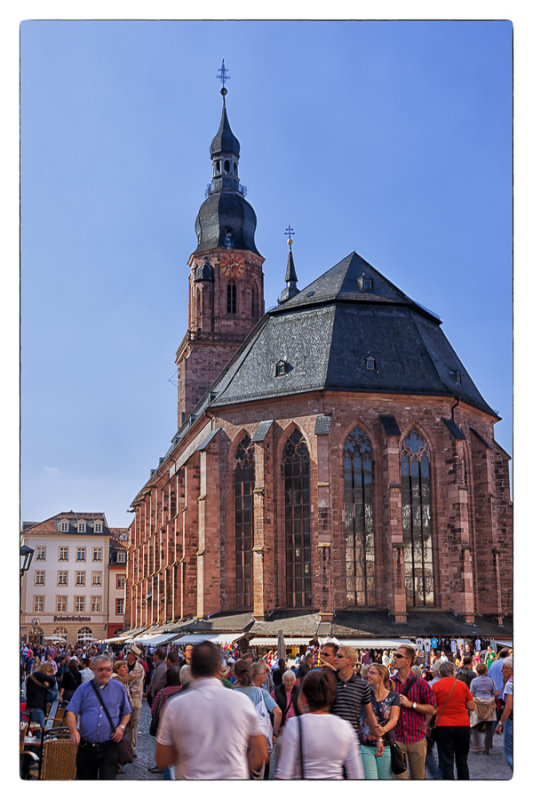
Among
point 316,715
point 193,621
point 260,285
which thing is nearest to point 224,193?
point 260,285

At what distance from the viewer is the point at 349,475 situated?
37.6 m

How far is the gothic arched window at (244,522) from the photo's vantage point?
39.2 m

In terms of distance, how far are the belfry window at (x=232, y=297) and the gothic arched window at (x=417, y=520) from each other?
90.7 feet

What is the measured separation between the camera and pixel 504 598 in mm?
39625

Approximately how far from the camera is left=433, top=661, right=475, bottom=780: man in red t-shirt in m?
11.0

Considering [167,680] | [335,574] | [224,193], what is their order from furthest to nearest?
[224,193], [335,574], [167,680]

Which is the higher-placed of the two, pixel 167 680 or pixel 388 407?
pixel 388 407

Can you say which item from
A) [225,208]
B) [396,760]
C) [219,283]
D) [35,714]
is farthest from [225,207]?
[396,760]

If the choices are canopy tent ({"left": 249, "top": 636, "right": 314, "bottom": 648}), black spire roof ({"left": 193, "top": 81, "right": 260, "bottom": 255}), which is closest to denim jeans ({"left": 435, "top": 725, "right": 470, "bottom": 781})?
canopy tent ({"left": 249, "top": 636, "right": 314, "bottom": 648})

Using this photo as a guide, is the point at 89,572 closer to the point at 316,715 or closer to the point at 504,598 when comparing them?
the point at 504,598

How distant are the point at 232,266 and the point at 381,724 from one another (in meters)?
55.7

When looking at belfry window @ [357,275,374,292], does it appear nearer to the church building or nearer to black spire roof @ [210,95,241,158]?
the church building

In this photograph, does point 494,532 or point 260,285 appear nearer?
point 494,532
